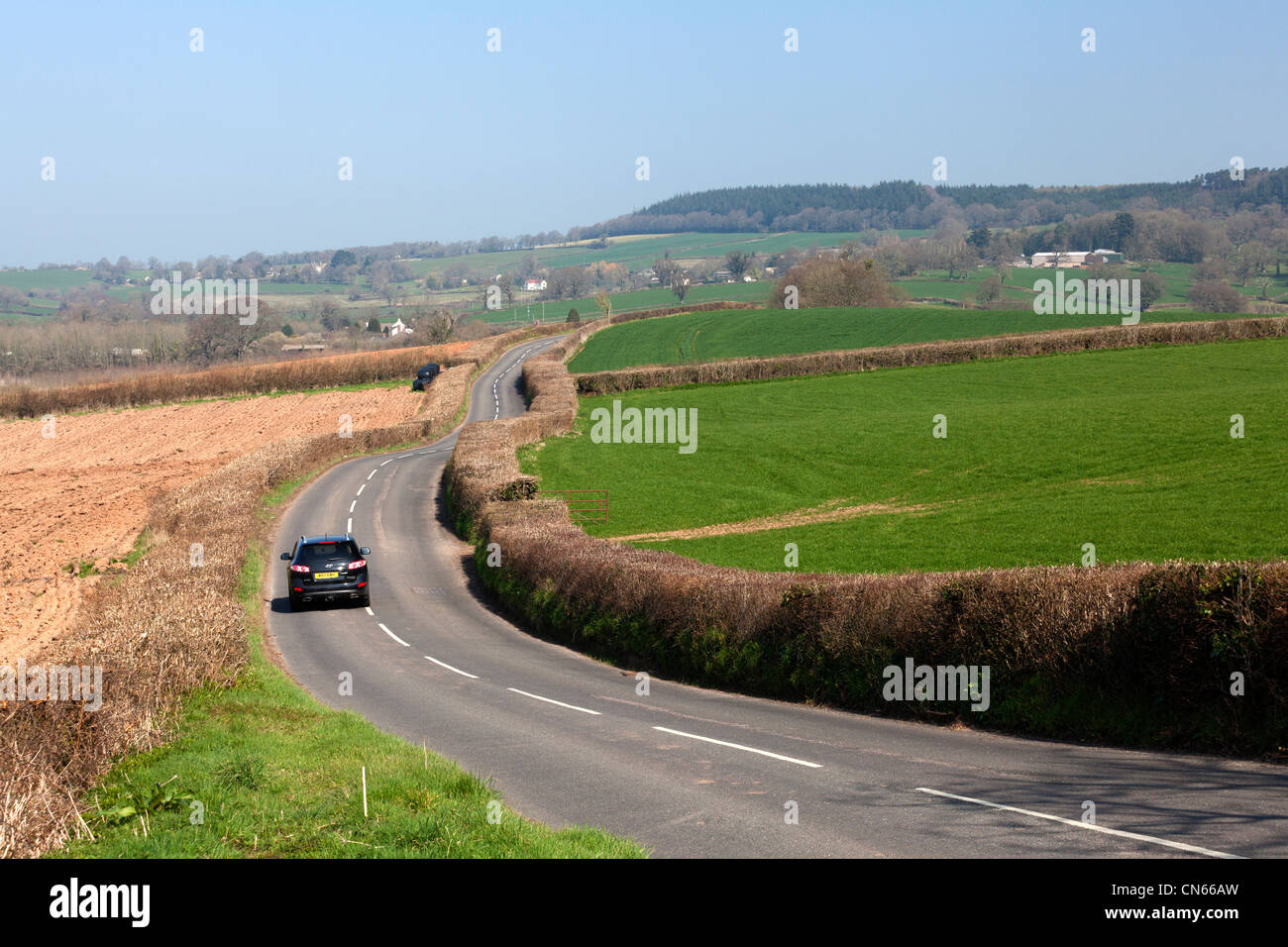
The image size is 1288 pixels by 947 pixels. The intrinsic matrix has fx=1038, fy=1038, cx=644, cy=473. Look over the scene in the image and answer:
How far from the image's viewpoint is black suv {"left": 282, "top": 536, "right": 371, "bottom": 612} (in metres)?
28.0

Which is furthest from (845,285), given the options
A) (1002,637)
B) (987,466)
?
(1002,637)

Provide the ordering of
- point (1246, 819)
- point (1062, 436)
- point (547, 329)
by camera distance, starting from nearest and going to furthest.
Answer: point (1246, 819)
point (1062, 436)
point (547, 329)

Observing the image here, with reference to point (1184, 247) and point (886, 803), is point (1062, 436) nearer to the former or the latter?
point (886, 803)

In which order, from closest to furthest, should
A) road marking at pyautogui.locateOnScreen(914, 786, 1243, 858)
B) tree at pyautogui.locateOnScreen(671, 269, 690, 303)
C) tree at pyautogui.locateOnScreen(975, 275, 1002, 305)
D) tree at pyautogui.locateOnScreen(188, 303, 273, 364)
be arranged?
road marking at pyautogui.locateOnScreen(914, 786, 1243, 858), tree at pyautogui.locateOnScreen(188, 303, 273, 364), tree at pyautogui.locateOnScreen(975, 275, 1002, 305), tree at pyautogui.locateOnScreen(671, 269, 690, 303)

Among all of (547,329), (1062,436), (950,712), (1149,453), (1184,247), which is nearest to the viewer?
(950,712)

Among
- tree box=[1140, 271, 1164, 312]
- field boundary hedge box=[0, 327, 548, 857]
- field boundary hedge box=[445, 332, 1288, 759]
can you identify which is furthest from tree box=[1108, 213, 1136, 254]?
field boundary hedge box=[0, 327, 548, 857]

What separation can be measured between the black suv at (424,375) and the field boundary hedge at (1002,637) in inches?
2396

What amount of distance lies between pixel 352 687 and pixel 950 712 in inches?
443

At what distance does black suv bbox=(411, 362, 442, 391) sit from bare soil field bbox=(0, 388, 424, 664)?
1032 mm

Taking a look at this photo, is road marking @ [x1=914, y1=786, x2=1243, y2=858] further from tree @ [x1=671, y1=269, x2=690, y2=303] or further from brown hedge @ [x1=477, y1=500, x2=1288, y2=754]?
tree @ [x1=671, y1=269, x2=690, y2=303]

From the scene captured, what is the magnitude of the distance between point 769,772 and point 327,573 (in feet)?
63.5

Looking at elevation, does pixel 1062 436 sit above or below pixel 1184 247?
A: below
